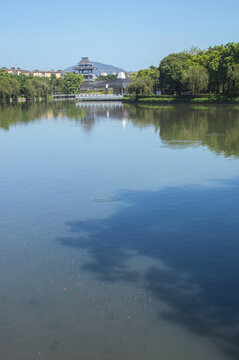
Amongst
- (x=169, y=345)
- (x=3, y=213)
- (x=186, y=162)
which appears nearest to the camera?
(x=169, y=345)

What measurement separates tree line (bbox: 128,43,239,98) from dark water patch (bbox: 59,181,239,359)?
126ft

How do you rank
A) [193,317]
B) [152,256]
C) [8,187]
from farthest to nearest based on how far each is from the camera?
[8,187] → [152,256] → [193,317]

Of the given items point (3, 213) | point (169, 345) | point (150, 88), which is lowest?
point (169, 345)

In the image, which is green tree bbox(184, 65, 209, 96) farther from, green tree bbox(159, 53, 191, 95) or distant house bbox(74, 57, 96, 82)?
distant house bbox(74, 57, 96, 82)

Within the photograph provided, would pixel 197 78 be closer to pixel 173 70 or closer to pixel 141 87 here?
pixel 173 70

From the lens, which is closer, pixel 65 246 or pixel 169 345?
pixel 169 345

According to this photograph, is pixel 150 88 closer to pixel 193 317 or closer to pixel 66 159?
pixel 66 159

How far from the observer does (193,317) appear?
482 cm

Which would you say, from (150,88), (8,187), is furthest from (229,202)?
(150,88)

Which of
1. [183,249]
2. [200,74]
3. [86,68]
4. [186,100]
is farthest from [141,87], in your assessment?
[86,68]

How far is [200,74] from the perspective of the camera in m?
49.1

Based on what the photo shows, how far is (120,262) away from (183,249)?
4.12 feet

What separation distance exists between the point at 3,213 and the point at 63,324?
476 centimetres

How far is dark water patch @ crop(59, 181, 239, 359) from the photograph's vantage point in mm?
4895
